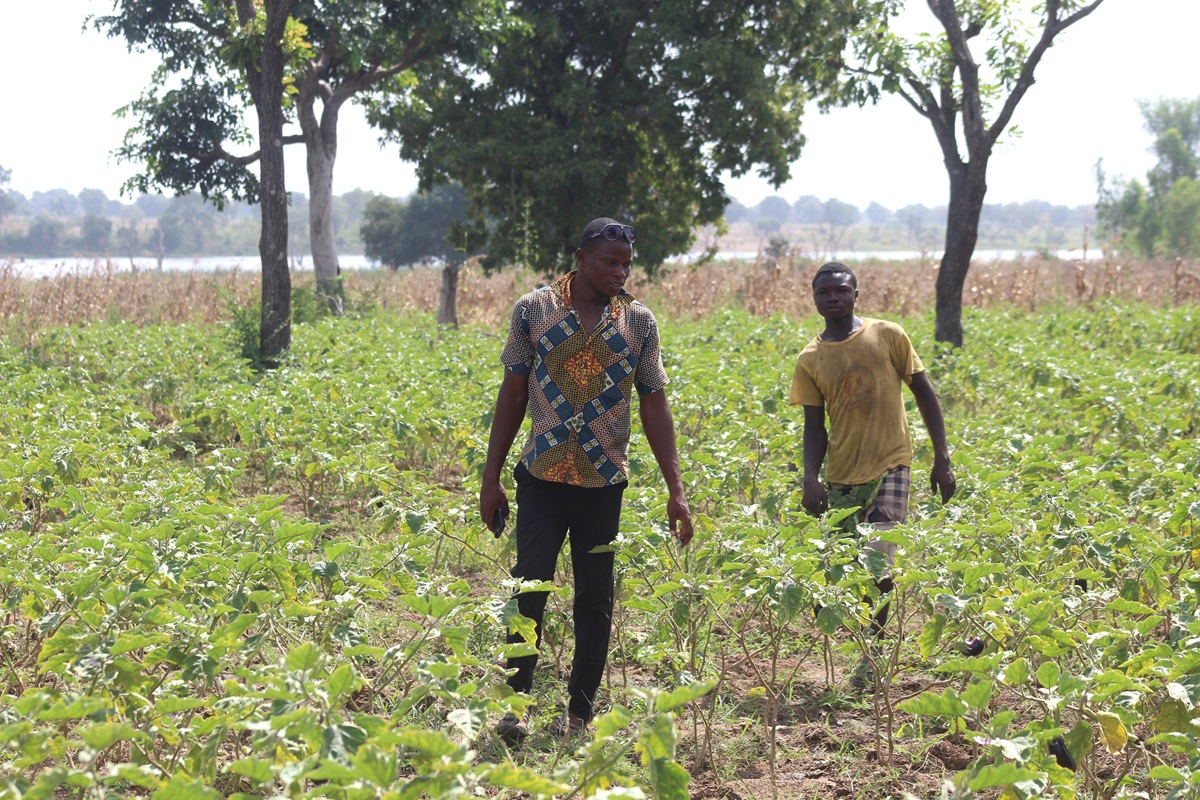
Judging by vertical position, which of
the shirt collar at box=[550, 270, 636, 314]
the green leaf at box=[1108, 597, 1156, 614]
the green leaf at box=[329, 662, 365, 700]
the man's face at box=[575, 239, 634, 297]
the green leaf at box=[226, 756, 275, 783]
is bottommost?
the green leaf at box=[1108, 597, 1156, 614]

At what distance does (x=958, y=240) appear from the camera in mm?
12414

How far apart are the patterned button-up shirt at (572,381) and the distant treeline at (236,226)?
1714cm

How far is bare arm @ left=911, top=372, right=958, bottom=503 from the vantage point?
4438 millimetres

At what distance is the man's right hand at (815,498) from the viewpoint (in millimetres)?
4359

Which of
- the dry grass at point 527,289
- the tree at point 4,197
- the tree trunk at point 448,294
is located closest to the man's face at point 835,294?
the dry grass at point 527,289

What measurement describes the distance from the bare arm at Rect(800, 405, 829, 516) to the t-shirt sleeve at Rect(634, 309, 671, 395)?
3.27 ft

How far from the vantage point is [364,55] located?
17.2 meters

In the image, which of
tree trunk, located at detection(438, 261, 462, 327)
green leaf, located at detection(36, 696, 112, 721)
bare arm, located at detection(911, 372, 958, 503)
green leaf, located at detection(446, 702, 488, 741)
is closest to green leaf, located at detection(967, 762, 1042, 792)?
green leaf, located at detection(446, 702, 488, 741)

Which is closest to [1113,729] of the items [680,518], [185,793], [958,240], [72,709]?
[680,518]

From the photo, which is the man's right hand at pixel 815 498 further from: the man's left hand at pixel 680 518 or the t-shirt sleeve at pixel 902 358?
the man's left hand at pixel 680 518

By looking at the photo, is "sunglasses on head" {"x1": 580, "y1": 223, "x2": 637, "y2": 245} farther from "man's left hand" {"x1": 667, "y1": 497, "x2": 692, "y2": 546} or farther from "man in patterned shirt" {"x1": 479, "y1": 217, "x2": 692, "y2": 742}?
"man's left hand" {"x1": 667, "y1": 497, "x2": 692, "y2": 546}

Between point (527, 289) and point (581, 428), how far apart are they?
51.4 feet

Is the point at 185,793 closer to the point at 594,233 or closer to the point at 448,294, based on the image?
the point at 594,233

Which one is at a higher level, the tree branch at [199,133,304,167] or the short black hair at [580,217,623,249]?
the tree branch at [199,133,304,167]
